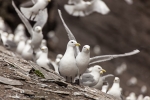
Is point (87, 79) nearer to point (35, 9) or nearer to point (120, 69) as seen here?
point (35, 9)

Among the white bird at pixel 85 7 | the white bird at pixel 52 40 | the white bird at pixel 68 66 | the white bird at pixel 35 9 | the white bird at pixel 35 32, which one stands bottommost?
the white bird at pixel 68 66

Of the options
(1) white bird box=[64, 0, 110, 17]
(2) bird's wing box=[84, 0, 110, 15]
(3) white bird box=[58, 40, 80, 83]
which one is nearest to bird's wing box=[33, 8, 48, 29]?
(1) white bird box=[64, 0, 110, 17]

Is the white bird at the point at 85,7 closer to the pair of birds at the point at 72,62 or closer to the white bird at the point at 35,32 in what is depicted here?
the white bird at the point at 35,32

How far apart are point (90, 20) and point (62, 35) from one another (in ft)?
7.73

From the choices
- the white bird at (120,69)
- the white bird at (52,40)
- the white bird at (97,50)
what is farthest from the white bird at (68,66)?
the white bird at (97,50)

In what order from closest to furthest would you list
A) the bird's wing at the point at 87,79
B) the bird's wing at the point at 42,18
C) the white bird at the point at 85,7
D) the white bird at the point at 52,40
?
the bird's wing at the point at 87,79
the bird's wing at the point at 42,18
the white bird at the point at 85,7
the white bird at the point at 52,40

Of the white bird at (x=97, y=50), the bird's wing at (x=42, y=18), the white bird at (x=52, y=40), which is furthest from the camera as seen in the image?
the white bird at (x=97, y=50)

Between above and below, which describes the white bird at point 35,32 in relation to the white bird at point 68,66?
above

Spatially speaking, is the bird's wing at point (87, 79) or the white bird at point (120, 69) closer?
the bird's wing at point (87, 79)

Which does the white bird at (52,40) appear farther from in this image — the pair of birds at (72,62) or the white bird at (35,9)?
the pair of birds at (72,62)

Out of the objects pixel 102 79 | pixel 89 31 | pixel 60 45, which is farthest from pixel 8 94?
pixel 89 31

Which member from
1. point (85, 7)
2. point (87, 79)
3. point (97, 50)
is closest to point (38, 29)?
point (87, 79)

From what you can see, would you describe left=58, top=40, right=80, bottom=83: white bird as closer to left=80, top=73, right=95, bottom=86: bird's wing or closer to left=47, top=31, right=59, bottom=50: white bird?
left=80, top=73, right=95, bottom=86: bird's wing

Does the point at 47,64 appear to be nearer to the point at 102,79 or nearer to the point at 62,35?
the point at 102,79
